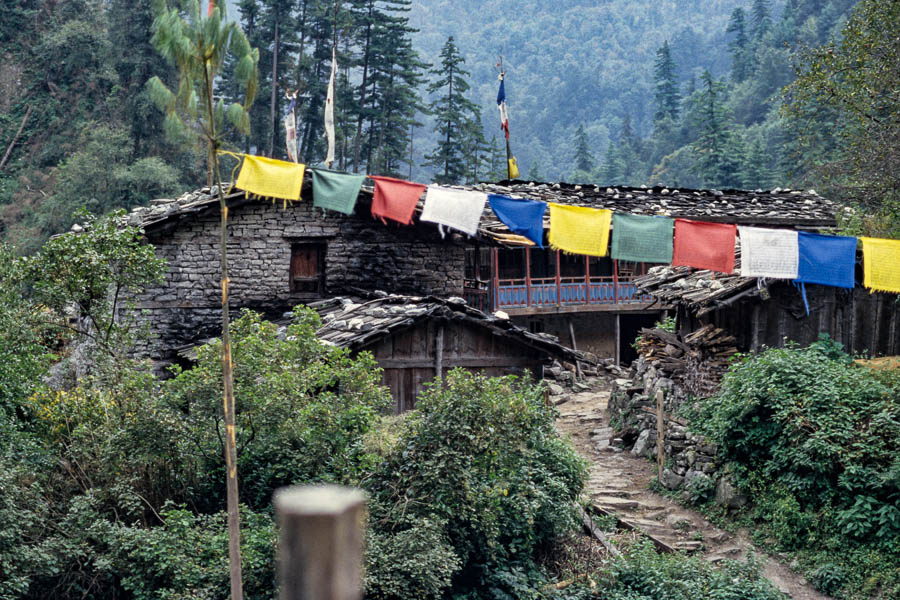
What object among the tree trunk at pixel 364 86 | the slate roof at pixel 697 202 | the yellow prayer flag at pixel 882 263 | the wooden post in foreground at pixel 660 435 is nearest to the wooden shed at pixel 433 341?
the wooden post in foreground at pixel 660 435

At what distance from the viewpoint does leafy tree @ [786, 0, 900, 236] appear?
1371 cm

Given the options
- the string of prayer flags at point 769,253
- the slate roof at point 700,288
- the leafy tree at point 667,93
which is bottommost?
the slate roof at point 700,288

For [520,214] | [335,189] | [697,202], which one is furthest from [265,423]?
[697,202]

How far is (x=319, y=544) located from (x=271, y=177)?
9.79 m

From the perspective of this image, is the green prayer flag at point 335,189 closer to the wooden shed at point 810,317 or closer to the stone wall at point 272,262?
the stone wall at point 272,262

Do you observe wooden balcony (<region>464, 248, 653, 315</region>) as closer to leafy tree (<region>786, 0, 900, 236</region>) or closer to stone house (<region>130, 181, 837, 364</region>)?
stone house (<region>130, 181, 837, 364</region>)

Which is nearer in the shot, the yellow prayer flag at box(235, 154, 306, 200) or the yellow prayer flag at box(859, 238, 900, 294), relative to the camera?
the yellow prayer flag at box(235, 154, 306, 200)

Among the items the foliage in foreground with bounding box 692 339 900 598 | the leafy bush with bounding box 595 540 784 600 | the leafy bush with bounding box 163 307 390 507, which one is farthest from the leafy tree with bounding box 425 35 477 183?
the leafy bush with bounding box 163 307 390 507

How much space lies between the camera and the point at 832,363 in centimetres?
1298

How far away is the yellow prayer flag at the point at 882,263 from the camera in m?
11.0

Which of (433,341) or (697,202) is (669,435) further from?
(697,202)

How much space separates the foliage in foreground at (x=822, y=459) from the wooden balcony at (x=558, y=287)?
10.8 metres

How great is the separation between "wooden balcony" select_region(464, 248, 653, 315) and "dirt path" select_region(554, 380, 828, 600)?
6.70 m

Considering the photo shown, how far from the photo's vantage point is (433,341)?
14.4 meters
